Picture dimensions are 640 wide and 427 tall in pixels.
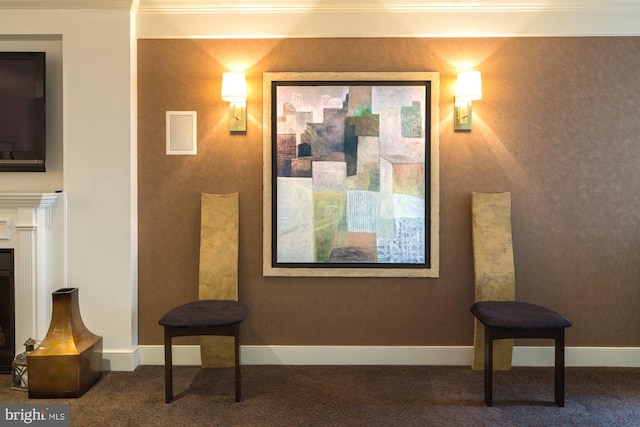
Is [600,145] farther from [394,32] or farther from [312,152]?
[312,152]

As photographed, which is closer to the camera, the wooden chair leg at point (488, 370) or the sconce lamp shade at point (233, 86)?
the wooden chair leg at point (488, 370)

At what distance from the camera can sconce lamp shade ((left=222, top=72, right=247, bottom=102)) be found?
3.20m

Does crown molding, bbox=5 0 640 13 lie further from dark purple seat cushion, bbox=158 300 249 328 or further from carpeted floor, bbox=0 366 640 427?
carpeted floor, bbox=0 366 640 427

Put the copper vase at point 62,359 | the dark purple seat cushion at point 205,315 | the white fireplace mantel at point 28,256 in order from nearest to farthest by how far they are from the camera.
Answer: the dark purple seat cushion at point 205,315 → the copper vase at point 62,359 → the white fireplace mantel at point 28,256

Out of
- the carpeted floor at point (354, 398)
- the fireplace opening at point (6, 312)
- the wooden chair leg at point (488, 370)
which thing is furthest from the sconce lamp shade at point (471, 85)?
the fireplace opening at point (6, 312)

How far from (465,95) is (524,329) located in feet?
5.08

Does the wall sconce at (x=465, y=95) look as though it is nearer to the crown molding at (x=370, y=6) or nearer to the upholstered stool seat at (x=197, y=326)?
the crown molding at (x=370, y=6)

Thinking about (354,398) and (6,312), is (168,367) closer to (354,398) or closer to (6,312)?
(354,398)

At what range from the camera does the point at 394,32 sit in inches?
131

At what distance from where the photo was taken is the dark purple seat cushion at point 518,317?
2.69 metres

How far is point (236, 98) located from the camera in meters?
3.24

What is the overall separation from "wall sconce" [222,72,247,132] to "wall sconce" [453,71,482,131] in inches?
57.9

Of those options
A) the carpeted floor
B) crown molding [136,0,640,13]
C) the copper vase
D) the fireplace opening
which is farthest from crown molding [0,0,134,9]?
the carpeted floor

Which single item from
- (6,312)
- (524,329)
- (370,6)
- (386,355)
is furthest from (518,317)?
(6,312)
